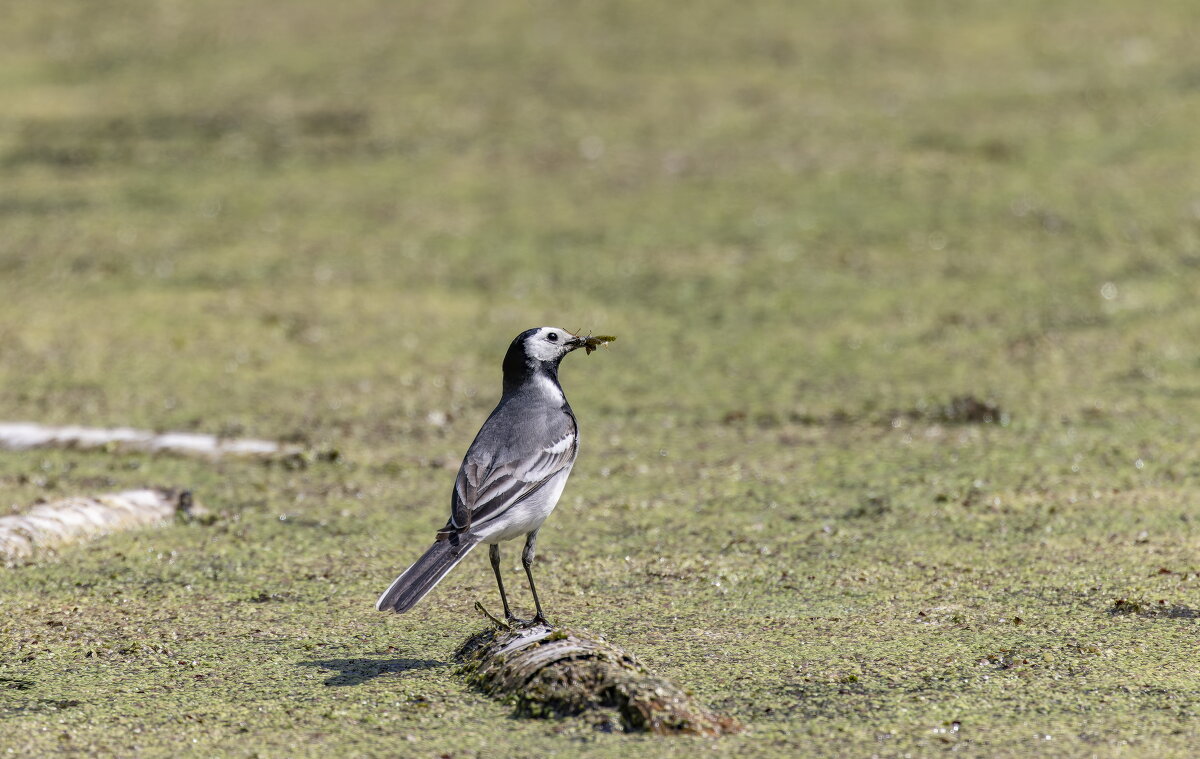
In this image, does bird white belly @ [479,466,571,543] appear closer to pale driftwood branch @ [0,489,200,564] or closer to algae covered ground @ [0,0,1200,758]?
algae covered ground @ [0,0,1200,758]

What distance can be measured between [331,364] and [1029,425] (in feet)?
13.3

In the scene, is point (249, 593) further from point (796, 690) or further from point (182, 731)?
point (796, 690)

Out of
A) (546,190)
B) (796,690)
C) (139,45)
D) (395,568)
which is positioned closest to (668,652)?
(796,690)

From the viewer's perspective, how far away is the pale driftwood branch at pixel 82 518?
5902mm

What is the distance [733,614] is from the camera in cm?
521

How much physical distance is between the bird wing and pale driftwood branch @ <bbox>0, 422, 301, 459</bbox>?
8.84 ft

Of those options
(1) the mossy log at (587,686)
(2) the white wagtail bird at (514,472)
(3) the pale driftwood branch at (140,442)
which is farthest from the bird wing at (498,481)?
(3) the pale driftwood branch at (140,442)

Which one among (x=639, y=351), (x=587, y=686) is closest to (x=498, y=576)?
(x=587, y=686)

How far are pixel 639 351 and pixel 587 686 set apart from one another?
5.22 metres

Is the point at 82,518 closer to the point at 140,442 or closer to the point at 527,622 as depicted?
the point at 140,442

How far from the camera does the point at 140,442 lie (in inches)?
295

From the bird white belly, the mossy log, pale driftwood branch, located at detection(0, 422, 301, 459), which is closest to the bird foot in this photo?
the mossy log

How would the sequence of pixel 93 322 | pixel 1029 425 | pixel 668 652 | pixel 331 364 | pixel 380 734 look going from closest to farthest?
pixel 380 734 → pixel 668 652 → pixel 1029 425 → pixel 331 364 → pixel 93 322

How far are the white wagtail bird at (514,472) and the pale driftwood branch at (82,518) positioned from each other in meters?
1.94
